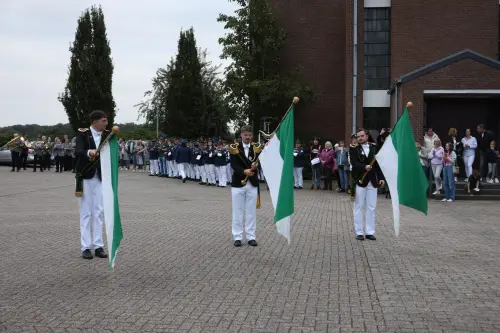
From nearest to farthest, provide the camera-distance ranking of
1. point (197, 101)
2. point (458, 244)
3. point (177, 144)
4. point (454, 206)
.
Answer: point (458, 244) < point (454, 206) < point (177, 144) < point (197, 101)

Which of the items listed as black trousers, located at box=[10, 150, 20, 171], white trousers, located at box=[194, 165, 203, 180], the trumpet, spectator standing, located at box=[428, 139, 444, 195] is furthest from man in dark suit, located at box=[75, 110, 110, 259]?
black trousers, located at box=[10, 150, 20, 171]

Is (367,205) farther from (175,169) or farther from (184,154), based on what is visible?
(175,169)

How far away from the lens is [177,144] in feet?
100

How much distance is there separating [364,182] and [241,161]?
2.35 meters

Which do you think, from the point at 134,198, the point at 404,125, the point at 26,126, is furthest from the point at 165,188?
the point at 26,126

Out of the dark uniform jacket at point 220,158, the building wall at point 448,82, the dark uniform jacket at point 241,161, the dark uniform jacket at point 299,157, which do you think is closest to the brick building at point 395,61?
the building wall at point 448,82

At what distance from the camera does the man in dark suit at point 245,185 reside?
1054 cm

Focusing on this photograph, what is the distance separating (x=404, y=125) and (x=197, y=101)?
33618mm

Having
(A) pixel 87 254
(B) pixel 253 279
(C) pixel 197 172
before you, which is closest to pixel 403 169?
(B) pixel 253 279

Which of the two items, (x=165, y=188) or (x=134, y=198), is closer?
(x=134, y=198)

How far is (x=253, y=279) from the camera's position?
26.0 ft

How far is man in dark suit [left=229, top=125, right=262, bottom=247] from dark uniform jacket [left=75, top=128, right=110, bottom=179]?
240 centimetres

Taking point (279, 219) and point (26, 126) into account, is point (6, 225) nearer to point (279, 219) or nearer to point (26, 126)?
point (279, 219)

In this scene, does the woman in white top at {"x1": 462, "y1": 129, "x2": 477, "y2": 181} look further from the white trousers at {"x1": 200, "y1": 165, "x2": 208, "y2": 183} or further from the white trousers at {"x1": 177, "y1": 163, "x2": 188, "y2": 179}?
the white trousers at {"x1": 177, "y1": 163, "x2": 188, "y2": 179}
